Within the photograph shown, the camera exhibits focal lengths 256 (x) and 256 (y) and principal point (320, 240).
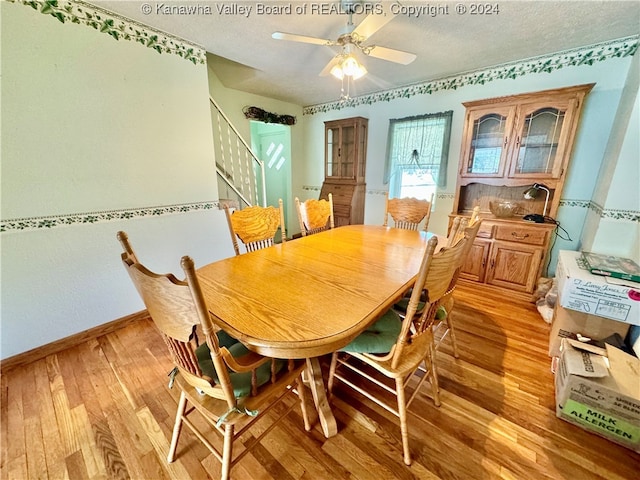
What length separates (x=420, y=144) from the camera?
3.33 meters

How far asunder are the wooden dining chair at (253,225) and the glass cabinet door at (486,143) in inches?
87.4

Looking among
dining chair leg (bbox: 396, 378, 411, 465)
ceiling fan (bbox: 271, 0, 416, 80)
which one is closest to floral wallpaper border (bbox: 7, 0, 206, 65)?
ceiling fan (bbox: 271, 0, 416, 80)

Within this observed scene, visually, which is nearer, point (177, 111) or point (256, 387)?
point (256, 387)

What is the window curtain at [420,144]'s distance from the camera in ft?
10.3

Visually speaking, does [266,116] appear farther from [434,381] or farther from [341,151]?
[434,381]

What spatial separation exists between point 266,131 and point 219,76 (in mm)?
1851

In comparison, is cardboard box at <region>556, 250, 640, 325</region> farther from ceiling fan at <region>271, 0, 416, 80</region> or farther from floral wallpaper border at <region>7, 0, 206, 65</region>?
floral wallpaper border at <region>7, 0, 206, 65</region>

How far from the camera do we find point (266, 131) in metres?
5.04

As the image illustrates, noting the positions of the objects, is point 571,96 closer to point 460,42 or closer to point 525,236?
point 460,42

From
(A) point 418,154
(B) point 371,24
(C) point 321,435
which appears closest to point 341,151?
(A) point 418,154

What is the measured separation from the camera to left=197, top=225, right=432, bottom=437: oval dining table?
2.67ft

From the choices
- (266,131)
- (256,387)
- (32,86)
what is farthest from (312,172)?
(256,387)

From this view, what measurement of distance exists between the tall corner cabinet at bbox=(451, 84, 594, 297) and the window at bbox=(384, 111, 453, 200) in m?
0.42

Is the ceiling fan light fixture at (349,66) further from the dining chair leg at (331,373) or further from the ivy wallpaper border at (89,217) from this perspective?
the dining chair leg at (331,373)
